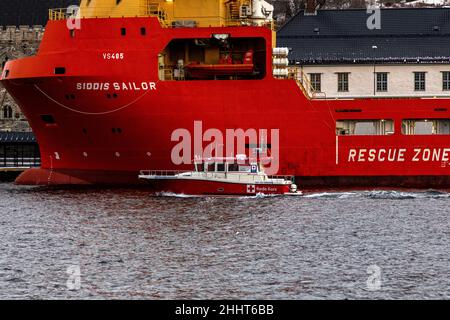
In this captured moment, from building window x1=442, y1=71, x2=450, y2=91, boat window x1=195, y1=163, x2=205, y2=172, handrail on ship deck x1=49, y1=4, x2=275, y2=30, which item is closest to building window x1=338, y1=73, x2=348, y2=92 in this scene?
building window x1=442, y1=71, x2=450, y2=91

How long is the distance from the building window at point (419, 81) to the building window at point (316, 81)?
436 cm

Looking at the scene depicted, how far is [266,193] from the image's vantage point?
5200 centimetres

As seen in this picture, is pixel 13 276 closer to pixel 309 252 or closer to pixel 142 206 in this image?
pixel 309 252

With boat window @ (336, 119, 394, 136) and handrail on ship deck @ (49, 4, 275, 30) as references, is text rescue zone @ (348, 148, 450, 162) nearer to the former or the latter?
boat window @ (336, 119, 394, 136)

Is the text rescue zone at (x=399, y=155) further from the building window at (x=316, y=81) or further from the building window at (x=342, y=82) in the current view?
the building window at (x=316, y=81)

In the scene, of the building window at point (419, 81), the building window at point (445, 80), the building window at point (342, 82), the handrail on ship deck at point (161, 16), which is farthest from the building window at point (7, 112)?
the building window at point (445, 80)

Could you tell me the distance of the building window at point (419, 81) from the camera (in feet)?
200

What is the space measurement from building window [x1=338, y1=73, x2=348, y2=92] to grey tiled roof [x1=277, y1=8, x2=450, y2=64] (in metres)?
0.69

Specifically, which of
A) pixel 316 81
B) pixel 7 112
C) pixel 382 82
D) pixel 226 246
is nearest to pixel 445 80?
pixel 382 82

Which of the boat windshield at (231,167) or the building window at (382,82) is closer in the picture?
the boat windshield at (231,167)

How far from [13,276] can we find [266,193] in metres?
19.4

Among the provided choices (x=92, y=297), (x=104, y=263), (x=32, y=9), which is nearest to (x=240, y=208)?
(x=104, y=263)

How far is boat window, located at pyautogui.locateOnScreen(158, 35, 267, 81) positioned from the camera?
181 feet

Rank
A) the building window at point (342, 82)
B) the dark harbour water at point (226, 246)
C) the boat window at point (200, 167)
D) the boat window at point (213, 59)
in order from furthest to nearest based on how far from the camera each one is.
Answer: the building window at point (342, 82) < the boat window at point (213, 59) < the boat window at point (200, 167) < the dark harbour water at point (226, 246)
